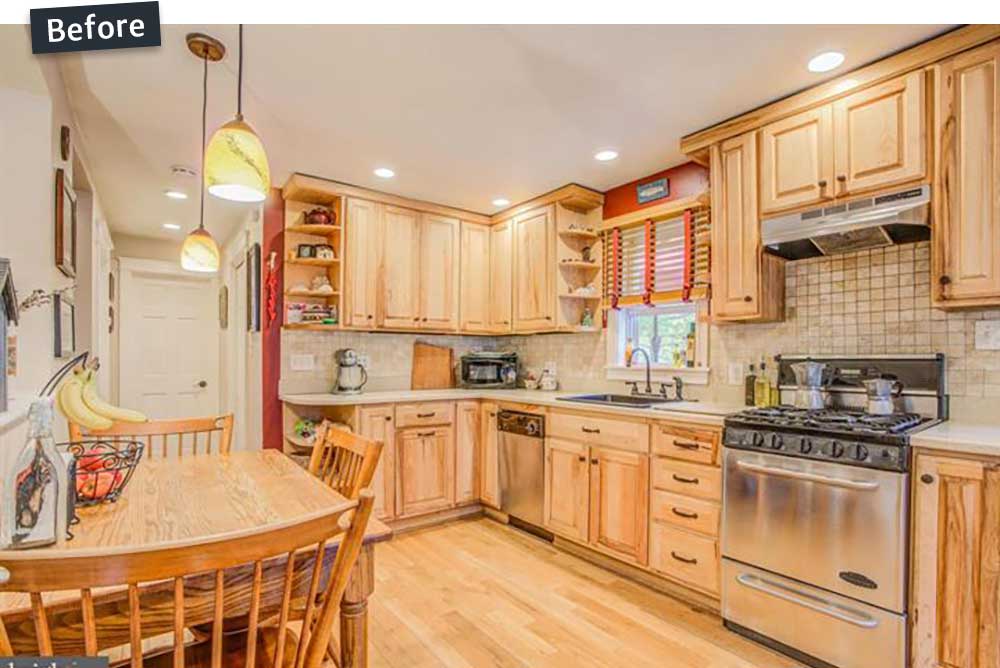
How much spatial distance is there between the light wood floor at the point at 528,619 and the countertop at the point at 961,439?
3.33ft

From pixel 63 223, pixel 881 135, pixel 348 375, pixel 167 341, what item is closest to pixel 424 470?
pixel 348 375

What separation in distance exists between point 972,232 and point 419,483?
3131 millimetres

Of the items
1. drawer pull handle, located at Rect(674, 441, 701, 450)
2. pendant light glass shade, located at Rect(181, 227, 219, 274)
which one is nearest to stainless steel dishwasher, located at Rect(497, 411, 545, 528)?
drawer pull handle, located at Rect(674, 441, 701, 450)

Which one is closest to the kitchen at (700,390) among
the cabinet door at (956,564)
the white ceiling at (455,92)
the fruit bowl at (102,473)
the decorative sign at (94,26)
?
the cabinet door at (956,564)

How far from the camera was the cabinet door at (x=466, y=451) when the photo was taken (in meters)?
3.67

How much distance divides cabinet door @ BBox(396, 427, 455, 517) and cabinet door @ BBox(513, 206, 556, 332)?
41.1 inches

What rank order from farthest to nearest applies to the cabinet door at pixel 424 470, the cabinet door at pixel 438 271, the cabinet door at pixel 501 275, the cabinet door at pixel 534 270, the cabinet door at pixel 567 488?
1. the cabinet door at pixel 501 275
2. the cabinet door at pixel 438 271
3. the cabinet door at pixel 534 270
4. the cabinet door at pixel 424 470
5. the cabinet door at pixel 567 488

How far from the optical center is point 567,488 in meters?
3.10

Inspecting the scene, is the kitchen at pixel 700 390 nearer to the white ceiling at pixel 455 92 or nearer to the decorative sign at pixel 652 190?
the decorative sign at pixel 652 190

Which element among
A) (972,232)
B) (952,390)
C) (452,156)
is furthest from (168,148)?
(952,390)

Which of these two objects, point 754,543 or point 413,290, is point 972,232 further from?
point 413,290

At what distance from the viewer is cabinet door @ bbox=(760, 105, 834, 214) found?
2270 mm

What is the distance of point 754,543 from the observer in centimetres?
218

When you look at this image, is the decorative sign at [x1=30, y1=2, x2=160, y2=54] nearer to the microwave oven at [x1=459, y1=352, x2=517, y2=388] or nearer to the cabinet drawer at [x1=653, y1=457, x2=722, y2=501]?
the cabinet drawer at [x1=653, y1=457, x2=722, y2=501]
